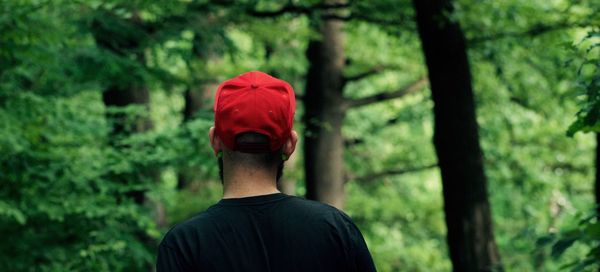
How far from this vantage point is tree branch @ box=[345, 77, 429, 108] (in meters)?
16.0

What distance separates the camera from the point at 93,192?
9.19 metres

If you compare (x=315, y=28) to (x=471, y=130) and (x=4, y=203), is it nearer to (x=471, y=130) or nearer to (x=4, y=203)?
(x=471, y=130)

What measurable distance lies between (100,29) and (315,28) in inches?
206

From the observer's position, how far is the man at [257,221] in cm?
257

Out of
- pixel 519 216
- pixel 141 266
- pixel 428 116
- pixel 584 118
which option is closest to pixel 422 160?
pixel 428 116

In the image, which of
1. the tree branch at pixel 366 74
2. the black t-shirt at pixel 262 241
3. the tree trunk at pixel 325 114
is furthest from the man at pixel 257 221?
the tree branch at pixel 366 74

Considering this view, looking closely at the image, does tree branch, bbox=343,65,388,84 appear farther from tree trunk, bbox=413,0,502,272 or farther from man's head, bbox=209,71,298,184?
man's head, bbox=209,71,298,184

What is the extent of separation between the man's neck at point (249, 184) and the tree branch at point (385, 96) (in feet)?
43.8

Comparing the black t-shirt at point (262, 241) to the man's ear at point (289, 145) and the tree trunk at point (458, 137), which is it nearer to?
the man's ear at point (289, 145)

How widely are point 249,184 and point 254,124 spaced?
17 cm

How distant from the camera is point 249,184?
261 cm

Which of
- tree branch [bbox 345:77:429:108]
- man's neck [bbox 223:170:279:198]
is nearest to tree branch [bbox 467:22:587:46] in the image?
tree branch [bbox 345:77:429:108]

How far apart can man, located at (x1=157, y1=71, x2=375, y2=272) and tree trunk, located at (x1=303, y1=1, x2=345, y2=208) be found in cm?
1290

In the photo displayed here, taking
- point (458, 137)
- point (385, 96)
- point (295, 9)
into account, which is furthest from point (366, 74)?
point (458, 137)
